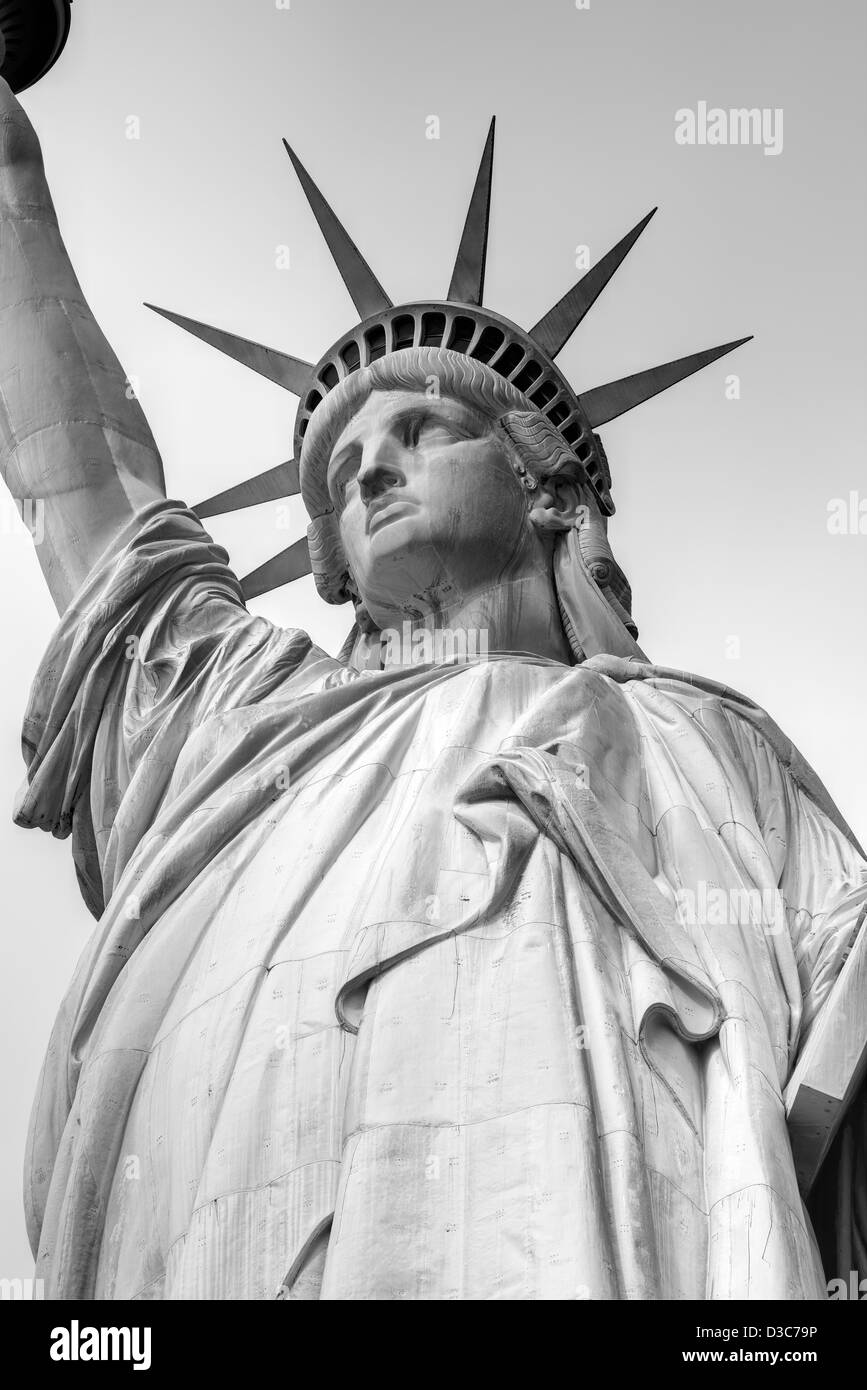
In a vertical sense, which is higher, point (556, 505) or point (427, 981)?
point (556, 505)

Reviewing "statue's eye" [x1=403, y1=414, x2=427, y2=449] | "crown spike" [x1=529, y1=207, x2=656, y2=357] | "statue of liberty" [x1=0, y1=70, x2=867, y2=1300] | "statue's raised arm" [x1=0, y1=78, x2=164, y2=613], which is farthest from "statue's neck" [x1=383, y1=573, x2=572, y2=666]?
"crown spike" [x1=529, y1=207, x2=656, y2=357]

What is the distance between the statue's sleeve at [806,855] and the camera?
9.44 meters

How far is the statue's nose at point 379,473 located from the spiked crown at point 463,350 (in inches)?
29.8

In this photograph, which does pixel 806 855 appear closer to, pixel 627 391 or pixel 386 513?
pixel 386 513

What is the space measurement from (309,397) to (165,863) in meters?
3.52

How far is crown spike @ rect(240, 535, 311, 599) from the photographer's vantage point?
527 inches

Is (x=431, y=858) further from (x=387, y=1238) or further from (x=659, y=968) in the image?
(x=387, y=1238)

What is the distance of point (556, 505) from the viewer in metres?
12.3

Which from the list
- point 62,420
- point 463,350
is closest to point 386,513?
point 463,350

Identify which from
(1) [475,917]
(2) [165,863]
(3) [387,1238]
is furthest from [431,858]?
(3) [387,1238]

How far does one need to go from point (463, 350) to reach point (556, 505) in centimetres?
88

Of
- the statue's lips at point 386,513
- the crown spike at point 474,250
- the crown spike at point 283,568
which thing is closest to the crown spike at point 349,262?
the crown spike at point 474,250

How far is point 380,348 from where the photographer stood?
496 inches

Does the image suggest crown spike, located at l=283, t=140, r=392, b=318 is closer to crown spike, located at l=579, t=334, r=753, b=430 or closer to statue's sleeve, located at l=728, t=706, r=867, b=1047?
crown spike, located at l=579, t=334, r=753, b=430
